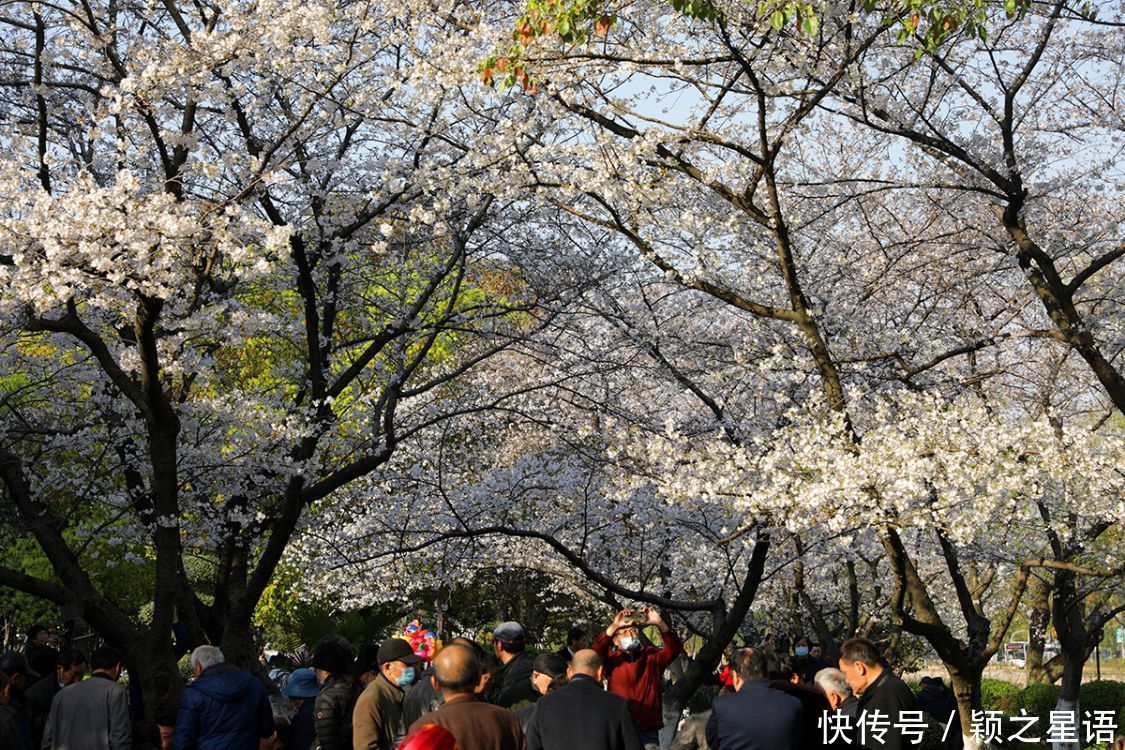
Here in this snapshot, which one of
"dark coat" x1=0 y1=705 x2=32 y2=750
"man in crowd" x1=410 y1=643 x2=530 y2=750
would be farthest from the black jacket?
"dark coat" x1=0 y1=705 x2=32 y2=750

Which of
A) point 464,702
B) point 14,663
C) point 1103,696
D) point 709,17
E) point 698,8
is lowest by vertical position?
point 464,702

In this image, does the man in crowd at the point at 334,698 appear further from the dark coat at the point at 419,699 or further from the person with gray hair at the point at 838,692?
the person with gray hair at the point at 838,692

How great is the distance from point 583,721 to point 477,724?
3.09 feet

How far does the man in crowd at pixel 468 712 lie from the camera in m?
4.61

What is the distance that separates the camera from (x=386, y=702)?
254 inches

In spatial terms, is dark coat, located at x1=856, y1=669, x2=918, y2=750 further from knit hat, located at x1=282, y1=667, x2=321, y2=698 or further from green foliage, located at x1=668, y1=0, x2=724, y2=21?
green foliage, located at x1=668, y1=0, x2=724, y2=21

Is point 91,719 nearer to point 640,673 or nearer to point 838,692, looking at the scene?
point 640,673

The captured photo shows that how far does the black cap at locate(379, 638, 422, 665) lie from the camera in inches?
260

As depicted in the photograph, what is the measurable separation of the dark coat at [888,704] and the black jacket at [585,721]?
1.69m

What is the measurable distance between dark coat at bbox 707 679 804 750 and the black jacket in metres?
0.76

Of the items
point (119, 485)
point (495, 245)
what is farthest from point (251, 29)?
point (119, 485)

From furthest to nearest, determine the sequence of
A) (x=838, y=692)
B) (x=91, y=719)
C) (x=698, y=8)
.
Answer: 1. (x=698, y=8)
2. (x=91, y=719)
3. (x=838, y=692)

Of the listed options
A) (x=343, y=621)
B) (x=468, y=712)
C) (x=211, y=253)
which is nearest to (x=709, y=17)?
(x=211, y=253)

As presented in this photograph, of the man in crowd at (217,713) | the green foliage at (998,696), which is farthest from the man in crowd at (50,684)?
the green foliage at (998,696)
